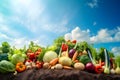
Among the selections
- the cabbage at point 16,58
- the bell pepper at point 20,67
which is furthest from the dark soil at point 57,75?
the cabbage at point 16,58

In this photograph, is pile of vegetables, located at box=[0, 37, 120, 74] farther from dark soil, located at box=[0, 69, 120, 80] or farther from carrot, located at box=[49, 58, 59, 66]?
dark soil, located at box=[0, 69, 120, 80]

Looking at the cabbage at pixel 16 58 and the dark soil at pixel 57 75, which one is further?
the cabbage at pixel 16 58

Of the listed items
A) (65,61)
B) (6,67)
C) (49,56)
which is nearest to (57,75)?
(65,61)

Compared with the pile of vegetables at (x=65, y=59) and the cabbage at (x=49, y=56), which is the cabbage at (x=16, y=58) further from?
the cabbage at (x=49, y=56)

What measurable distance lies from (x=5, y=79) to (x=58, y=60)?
1763 millimetres

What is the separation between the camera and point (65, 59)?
7.90 meters

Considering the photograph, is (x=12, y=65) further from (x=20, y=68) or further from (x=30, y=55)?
(x=30, y=55)

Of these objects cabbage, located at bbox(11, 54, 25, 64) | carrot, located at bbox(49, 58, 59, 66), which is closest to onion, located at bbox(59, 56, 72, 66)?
carrot, located at bbox(49, 58, 59, 66)

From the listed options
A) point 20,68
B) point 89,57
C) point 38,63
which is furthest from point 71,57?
point 20,68

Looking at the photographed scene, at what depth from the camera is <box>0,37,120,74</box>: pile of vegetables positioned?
797 centimetres

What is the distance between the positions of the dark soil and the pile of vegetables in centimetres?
27

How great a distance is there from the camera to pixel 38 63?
8.28 meters

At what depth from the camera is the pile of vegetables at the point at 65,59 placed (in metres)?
7.97

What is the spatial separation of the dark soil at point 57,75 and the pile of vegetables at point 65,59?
270 mm
